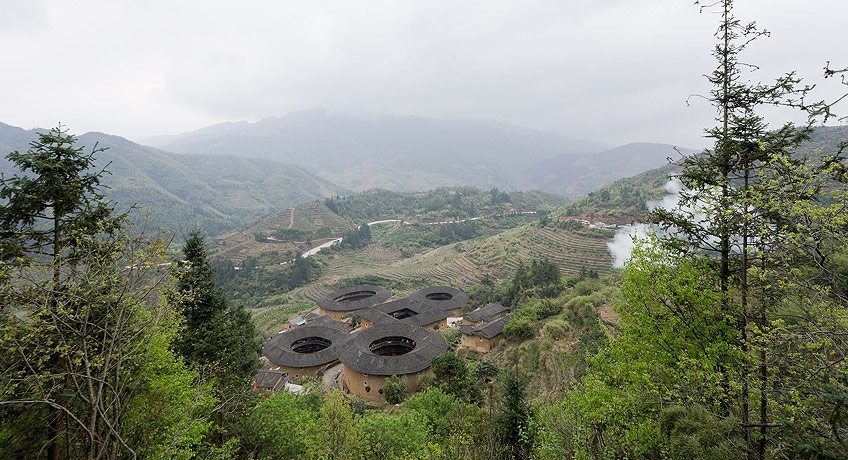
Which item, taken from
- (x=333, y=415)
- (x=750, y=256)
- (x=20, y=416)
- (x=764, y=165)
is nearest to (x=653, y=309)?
(x=750, y=256)

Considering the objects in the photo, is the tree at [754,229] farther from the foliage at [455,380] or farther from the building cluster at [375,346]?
the building cluster at [375,346]

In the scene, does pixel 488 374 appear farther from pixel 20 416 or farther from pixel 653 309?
pixel 20 416

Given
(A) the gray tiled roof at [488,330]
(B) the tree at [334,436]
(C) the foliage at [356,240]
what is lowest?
(A) the gray tiled roof at [488,330]

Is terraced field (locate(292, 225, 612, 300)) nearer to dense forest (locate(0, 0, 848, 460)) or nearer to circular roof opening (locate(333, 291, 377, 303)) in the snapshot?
circular roof opening (locate(333, 291, 377, 303))

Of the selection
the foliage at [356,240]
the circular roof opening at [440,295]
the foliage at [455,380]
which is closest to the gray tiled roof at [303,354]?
the foliage at [455,380]

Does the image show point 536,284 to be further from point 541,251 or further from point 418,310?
point 541,251

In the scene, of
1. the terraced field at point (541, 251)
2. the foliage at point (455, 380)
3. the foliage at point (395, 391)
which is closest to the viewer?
the foliage at point (455, 380)

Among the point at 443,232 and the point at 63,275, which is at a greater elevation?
the point at 63,275
